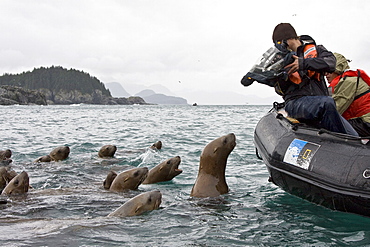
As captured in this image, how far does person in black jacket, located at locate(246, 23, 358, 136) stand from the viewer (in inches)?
205

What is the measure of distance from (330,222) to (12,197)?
4.91 metres

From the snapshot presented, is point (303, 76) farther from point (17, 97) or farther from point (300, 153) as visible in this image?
point (17, 97)

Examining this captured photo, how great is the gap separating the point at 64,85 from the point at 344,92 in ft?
→ 482

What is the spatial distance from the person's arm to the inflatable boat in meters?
0.71

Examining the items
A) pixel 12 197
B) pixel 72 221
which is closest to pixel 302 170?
pixel 72 221

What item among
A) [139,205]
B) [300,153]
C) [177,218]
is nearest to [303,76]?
[300,153]

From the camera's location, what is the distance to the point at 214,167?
6414 millimetres

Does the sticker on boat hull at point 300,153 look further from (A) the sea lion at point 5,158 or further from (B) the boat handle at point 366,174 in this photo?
(A) the sea lion at point 5,158

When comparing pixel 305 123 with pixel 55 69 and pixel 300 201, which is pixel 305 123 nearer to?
pixel 300 201

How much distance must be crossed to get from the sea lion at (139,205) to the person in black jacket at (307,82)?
2366 millimetres

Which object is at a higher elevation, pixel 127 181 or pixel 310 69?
pixel 310 69

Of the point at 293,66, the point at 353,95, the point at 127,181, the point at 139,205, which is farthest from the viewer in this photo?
the point at 127,181

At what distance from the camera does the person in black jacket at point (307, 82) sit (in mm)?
5211

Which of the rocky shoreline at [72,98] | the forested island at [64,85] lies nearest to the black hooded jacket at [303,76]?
the rocky shoreline at [72,98]
